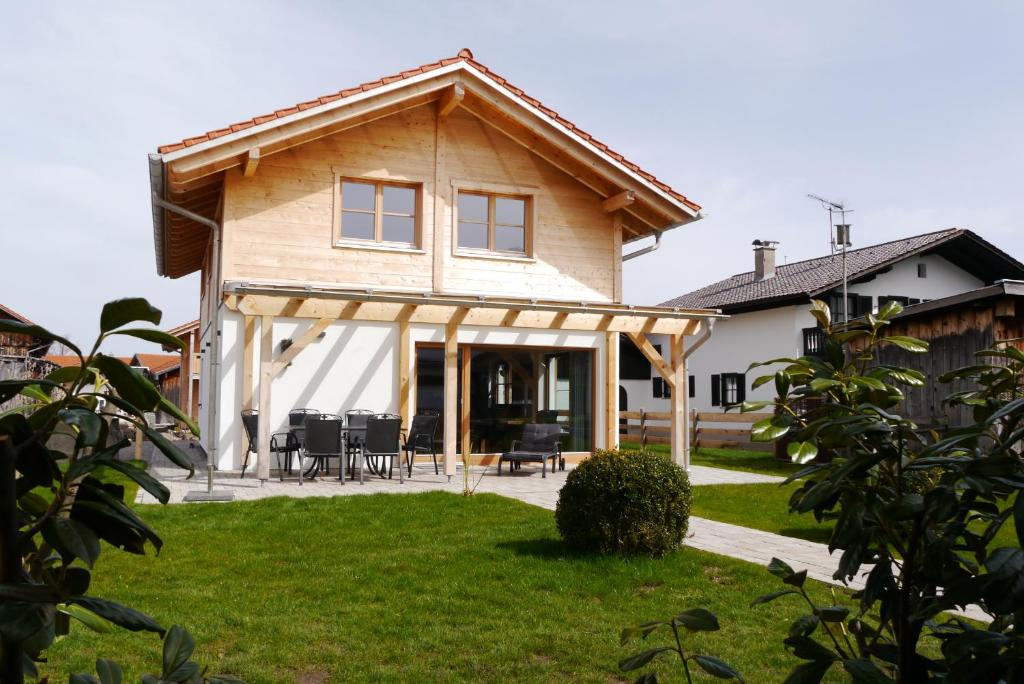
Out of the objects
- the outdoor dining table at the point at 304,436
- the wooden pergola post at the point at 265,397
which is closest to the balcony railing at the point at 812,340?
the outdoor dining table at the point at 304,436

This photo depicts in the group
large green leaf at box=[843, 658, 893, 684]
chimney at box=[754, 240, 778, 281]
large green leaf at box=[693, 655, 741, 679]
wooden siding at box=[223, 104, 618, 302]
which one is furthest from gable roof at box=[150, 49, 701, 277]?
chimney at box=[754, 240, 778, 281]

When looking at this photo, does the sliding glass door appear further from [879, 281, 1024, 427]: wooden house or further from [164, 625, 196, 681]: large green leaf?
[164, 625, 196, 681]: large green leaf

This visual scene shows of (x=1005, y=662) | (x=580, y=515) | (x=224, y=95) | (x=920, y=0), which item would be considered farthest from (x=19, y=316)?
(x=1005, y=662)

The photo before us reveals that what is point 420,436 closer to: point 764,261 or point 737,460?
point 737,460

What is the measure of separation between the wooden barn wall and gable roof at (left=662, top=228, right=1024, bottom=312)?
8.39 metres

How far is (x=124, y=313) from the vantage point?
119 centimetres

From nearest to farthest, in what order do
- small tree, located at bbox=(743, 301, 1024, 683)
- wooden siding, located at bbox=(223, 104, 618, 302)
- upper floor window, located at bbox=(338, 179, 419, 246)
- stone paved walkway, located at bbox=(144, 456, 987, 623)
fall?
small tree, located at bbox=(743, 301, 1024, 683) < stone paved walkway, located at bbox=(144, 456, 987, 623) < wooden siding, located at bbox=(223, 104, 618, 302) < upper floor window, located at bbox=(338, 179, 419, 246)

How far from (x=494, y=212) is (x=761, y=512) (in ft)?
24.8

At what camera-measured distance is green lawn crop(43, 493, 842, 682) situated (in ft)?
14.4

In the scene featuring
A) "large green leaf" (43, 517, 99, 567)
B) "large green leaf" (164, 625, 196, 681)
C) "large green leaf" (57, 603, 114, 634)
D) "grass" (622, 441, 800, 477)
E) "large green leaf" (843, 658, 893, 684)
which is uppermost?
"large green leaf" (43, 517, 99, 567)

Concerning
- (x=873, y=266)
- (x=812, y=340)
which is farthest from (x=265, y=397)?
(x=873, y=266)

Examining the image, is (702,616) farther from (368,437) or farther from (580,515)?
(368,437)

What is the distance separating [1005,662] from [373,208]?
13.9 meters

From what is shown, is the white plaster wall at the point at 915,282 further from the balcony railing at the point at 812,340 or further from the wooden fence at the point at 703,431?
the wooden fence at the point at 703,431
